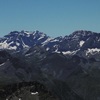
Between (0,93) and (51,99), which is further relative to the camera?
(0,93)

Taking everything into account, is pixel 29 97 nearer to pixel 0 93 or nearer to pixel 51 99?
pixel 51 99

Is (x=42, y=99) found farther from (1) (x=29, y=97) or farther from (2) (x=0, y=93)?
(1) (x=29, y=97)

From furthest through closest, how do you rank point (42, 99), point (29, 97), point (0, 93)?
point (0, 93), point (42, 99), point (29, 97)

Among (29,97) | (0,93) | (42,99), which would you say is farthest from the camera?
(0,93)

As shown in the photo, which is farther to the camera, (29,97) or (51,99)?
(51,99)

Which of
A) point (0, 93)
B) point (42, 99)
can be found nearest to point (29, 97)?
point (42, 99)
